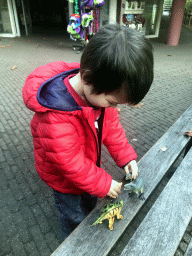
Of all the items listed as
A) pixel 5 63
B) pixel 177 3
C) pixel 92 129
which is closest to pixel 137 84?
pixel 92 129

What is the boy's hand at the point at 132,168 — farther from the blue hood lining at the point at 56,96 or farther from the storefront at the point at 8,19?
the storefront at the point at 8,19

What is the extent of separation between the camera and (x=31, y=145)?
3121mm

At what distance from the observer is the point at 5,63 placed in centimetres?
671

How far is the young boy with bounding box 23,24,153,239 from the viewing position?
900 mm

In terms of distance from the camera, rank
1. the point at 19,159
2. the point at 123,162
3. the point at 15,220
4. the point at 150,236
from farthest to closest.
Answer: the point at 19,159, the point at 15,220, the point at 123,162, the point at 150,236

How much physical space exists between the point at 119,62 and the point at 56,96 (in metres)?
0.43

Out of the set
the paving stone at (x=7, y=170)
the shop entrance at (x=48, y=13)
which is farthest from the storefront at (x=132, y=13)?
the paving stone at (x=7, y=170)

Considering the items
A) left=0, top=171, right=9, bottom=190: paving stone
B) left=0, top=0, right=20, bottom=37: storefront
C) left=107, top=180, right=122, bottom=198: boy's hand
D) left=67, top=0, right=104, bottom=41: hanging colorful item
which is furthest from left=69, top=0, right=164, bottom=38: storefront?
left=107, top=180, right=122, bottom=198: boy's hand

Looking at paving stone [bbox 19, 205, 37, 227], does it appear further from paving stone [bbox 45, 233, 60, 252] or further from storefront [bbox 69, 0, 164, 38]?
storefront [bbox 69, 0, 164, 38]

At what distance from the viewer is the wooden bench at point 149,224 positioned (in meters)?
1.02

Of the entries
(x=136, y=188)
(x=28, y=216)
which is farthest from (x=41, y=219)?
(x=136, y=188)

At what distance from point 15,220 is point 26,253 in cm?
38

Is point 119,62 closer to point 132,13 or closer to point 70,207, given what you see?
point 70,207

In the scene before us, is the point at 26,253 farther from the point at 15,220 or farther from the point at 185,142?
the point at 185,142
